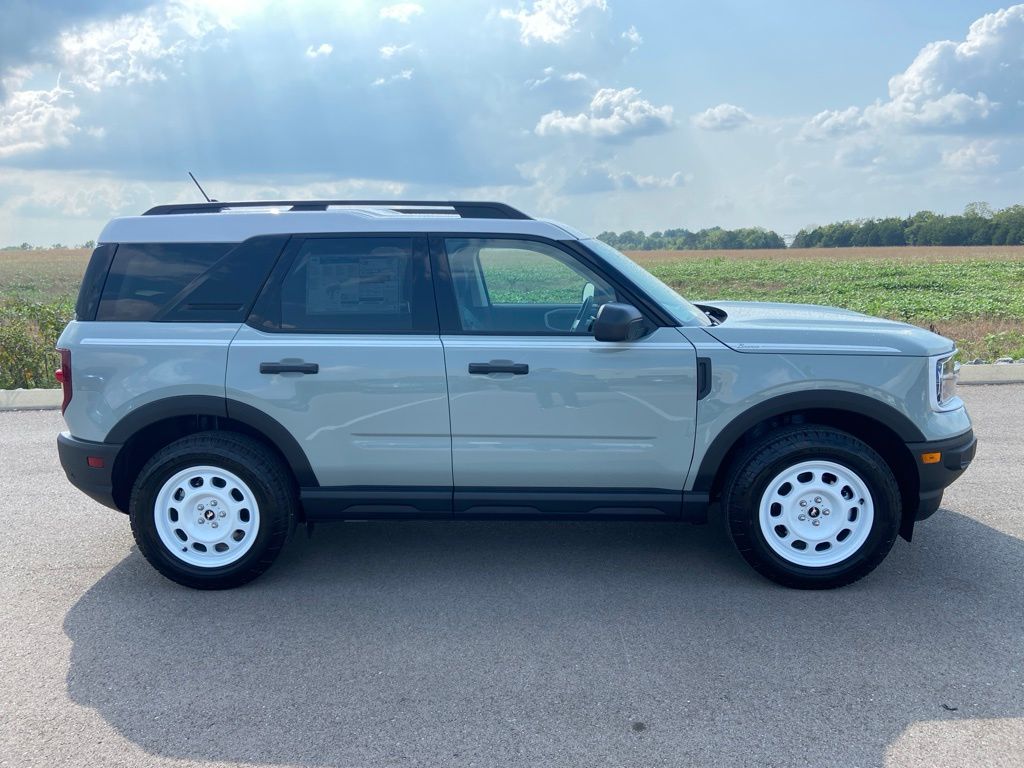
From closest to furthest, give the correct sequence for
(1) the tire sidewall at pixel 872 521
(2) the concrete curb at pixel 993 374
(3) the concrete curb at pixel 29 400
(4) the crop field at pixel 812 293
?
1. (1) the tire sidewall at pixel 872 521
2. (3) the concrete curb at pixel 29 400
3. (2) the concrete curb at pixel 993 374
4. (4) the crop field at pixel 812 293

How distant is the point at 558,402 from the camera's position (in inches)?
176

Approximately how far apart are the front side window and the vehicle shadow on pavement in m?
1.33

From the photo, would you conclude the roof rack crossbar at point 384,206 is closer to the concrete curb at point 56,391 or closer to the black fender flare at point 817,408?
the black fender flare at point 817,408

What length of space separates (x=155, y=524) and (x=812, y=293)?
29331mm

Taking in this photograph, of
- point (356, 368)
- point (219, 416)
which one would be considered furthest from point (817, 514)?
point (219, 416)

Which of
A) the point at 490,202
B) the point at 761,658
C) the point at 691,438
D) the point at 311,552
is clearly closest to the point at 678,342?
the point at 691,438

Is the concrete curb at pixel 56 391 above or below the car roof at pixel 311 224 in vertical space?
below

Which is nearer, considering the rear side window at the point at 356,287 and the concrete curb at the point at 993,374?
the rear side window at the point at 356,287

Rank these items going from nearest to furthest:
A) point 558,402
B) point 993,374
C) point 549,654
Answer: point 549,654 < point 558,402 < point 993,374

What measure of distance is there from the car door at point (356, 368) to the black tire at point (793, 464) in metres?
1.47

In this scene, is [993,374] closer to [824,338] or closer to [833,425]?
[833,425]

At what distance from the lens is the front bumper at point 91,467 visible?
4691 mm

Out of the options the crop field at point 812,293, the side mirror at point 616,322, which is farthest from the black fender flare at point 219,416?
the side mirror at point 616,322

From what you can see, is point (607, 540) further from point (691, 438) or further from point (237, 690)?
point (237, 690)
